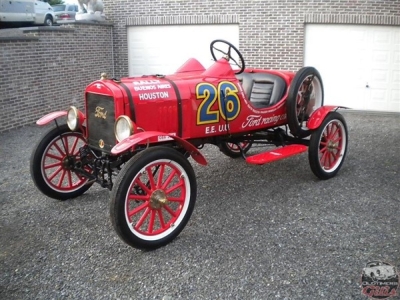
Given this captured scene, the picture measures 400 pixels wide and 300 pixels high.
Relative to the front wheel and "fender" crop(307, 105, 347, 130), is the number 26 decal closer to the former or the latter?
"fender" crop(307, 105, 347, 130)

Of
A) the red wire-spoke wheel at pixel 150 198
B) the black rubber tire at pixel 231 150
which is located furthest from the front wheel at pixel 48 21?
the red wire-spoke wheel at pixel 150 198

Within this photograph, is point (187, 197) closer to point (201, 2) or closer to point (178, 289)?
point (178, 289)

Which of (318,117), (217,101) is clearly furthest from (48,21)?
(217,101)

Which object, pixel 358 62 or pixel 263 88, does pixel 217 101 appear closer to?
pixel 263 88

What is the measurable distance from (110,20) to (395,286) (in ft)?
34.0

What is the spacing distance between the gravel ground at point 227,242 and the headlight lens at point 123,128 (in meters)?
0.87

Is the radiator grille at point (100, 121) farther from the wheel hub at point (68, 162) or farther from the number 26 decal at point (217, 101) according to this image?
the number 26 decal at point (217, 101)

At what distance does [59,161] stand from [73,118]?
1.65 feet

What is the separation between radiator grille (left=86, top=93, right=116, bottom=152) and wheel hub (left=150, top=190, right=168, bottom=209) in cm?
70

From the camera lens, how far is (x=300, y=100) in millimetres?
5566

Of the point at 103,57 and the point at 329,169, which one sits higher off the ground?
the point at 103,57

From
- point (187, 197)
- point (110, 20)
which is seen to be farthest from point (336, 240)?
point (110, 20)

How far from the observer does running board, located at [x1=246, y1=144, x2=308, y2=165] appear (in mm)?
4798

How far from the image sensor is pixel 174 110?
432 cm
